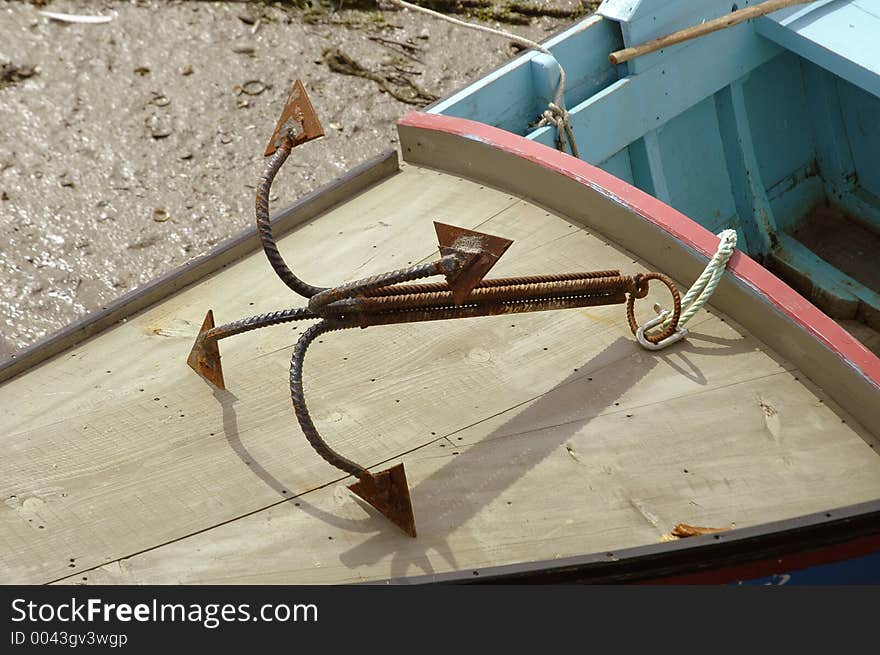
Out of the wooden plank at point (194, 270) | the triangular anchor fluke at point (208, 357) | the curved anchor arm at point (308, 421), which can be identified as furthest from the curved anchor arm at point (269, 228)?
the wooden plank at point (194, 270)

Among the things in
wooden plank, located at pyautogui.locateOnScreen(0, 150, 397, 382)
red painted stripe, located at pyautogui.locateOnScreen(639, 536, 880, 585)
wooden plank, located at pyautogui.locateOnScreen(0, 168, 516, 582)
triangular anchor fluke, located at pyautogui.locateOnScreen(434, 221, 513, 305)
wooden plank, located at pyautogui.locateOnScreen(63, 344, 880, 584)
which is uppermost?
triangular anchor fluke, located at pyautogui.locateOnScreen(434, 221, 513, 305)

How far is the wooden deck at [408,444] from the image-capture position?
252cm

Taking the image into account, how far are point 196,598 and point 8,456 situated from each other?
70cm

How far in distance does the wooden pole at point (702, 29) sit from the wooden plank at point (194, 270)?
956 millimetres

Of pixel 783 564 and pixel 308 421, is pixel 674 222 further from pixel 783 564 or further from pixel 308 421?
pixel 308 421

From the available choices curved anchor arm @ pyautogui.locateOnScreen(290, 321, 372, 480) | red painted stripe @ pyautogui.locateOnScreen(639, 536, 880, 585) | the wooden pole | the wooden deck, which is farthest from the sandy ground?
red painted stripe @ pyautogui.locateOnScreen(639, 536, 880, 585)

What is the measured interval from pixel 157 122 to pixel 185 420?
297cm

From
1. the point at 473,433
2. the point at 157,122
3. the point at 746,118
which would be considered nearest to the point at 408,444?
the point at 473,433

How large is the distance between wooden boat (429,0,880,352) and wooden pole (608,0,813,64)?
0.02 meters

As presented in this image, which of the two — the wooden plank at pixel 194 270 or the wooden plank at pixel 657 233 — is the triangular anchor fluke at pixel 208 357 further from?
the wooden plank at pixel 657 233

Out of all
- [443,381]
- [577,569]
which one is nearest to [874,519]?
[577,569]

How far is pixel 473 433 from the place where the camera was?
275 centimetres

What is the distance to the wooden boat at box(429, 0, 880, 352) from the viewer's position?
3.97 m

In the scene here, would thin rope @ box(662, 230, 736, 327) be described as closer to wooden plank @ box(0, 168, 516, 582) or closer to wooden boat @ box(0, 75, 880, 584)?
wooden boat @ box(0, 75, 880, 584)
